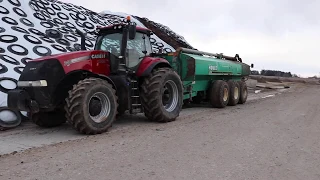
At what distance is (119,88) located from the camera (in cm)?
789

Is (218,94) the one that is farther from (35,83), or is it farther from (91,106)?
(35,83)

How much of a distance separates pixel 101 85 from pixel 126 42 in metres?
1.60

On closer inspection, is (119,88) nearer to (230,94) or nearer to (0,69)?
(0,69)

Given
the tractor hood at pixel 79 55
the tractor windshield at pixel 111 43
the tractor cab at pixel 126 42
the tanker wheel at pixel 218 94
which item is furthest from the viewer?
the tanker wheel at pixel 218 94

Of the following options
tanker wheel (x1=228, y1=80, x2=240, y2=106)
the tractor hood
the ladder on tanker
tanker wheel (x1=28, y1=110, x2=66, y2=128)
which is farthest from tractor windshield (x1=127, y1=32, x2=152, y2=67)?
tanker wheel (x1=228, y1=80, x2=240, y2=106)

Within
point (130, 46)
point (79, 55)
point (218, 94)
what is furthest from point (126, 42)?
point (218, 94)

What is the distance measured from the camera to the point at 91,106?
691 cm

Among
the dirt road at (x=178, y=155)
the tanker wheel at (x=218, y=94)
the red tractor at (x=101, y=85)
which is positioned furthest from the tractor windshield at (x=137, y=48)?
the tanker wheel at (x=218, y=94)

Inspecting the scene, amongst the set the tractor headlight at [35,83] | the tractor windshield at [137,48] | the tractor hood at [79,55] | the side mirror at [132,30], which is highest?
the side mirror at [132,30]

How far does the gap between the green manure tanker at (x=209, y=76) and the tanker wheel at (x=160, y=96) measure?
160cm

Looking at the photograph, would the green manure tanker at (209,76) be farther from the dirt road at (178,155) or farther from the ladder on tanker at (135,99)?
the dirt road at (178,155)

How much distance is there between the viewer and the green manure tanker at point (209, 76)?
35.1 feet

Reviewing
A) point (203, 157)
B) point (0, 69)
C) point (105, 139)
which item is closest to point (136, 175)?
point (203, 157)

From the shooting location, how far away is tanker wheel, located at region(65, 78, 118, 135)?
21.5 ft
